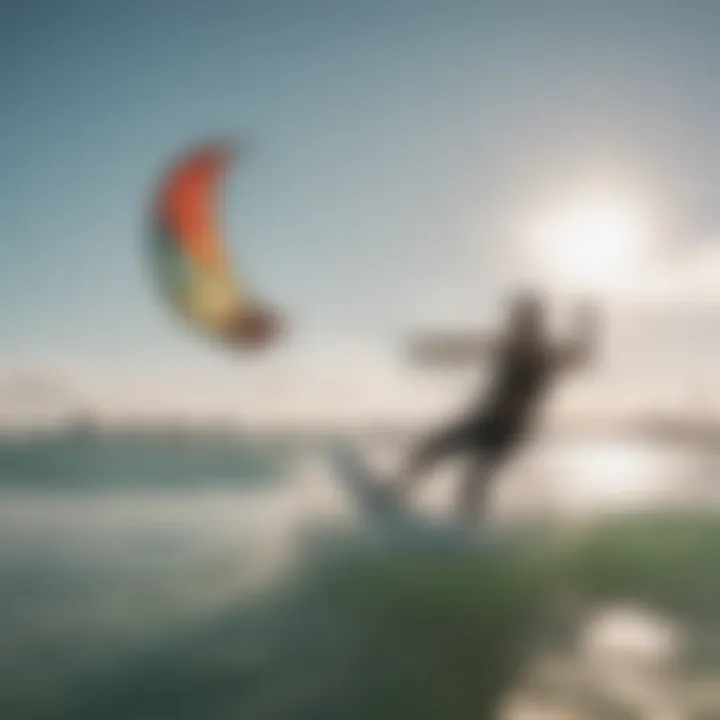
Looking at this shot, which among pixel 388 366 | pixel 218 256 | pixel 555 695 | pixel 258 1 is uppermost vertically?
pixel 258 1

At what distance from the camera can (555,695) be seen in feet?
4.55

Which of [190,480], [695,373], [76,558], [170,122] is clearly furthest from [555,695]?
[170,122]

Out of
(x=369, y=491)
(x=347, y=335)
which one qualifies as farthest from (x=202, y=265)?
(x=369, y=491)

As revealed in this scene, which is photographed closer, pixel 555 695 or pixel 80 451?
pixel 555 695

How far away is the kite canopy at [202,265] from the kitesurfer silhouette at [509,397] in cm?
Answer: 38

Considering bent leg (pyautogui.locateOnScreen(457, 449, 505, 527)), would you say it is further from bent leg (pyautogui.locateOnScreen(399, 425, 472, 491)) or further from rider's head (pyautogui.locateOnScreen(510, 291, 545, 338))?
rider's head (pyautogui.locateOnScreen(510, 291, 545, 338))

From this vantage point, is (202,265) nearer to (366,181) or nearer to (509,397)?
(366,181)

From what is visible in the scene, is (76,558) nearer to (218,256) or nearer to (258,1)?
(218,256)

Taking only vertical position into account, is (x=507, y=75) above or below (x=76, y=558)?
above

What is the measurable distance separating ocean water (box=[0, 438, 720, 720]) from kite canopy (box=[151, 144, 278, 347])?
8.9 inches

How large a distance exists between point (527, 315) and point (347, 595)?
0.59 meters

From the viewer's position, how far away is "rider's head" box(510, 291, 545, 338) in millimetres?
1466

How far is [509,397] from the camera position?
4.81ft

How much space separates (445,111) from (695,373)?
66cm
